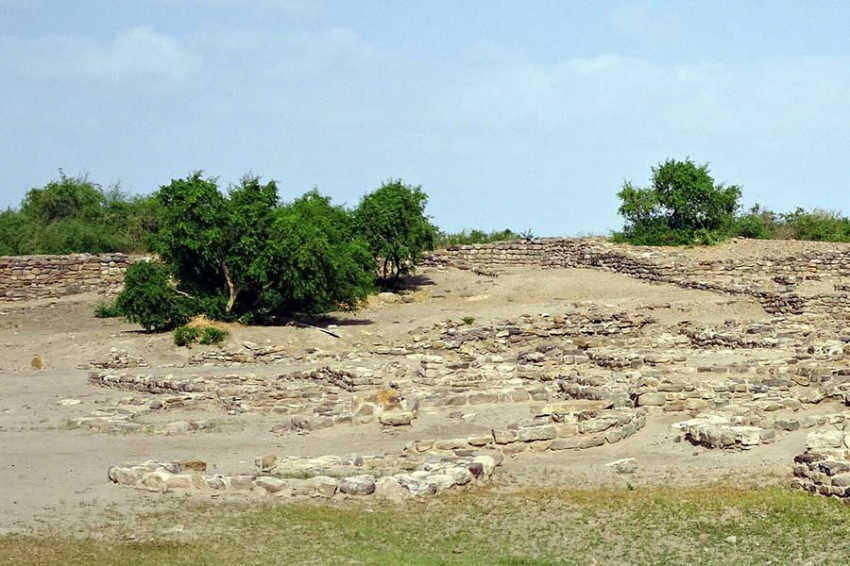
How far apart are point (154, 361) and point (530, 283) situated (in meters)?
15.7

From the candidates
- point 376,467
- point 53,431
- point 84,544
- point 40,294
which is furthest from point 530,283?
point 84,544

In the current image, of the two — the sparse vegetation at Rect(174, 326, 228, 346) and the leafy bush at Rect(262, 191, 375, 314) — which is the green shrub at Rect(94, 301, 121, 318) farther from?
the sparse vegetation at Rect(174, 326, 228, 346)

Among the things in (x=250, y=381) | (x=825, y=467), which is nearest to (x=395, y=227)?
(x=250, y=381)

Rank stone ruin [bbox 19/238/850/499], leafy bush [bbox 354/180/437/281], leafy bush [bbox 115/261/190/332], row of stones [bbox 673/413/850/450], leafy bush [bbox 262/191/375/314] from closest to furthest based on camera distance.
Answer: stone ruin [bbox 19/238/850/499] < row of stones [bbox 673/413/850/450] < leafy bush [bbox 115/261/190/332] < leafy bush [bbox 262/191/375/314] < leafy bush [bbox 354/180/437/281]

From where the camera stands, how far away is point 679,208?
47.5m

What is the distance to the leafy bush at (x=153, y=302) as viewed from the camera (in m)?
32.3

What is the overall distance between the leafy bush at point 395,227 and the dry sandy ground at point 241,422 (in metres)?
1.53

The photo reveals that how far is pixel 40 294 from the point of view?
140 ft

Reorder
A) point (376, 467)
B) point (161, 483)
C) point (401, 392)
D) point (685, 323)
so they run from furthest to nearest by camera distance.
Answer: point (685, 323) < point (401, 392) < point (376, 467) < point (161, 483)

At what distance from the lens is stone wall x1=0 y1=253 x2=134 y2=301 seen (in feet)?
139

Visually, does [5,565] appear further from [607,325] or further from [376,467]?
[607,325]

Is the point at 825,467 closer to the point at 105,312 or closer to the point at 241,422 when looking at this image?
the point at 241,422

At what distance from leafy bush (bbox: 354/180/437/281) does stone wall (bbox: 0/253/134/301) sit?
809cm

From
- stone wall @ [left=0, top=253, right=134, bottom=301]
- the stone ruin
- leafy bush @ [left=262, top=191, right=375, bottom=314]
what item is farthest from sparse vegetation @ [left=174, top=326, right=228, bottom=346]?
stone wall @ [left=0, top=253, right=134, bottom=301]
